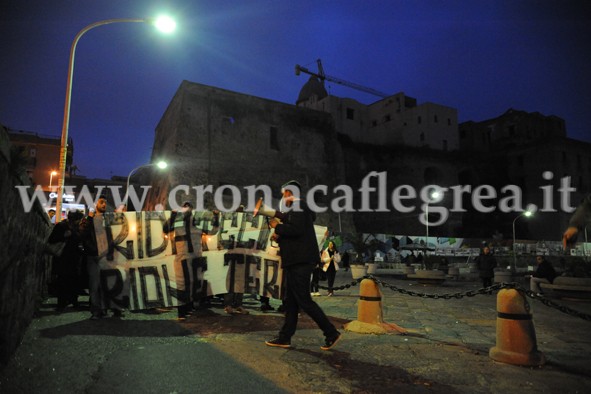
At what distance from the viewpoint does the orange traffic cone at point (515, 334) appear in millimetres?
4344

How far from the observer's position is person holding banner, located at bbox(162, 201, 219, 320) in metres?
6.78

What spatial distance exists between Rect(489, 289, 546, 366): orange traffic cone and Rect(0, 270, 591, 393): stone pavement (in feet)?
0.43

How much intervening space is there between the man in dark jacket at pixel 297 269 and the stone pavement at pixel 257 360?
21 centimetres

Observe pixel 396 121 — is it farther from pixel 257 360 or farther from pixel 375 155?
pixel 257 360

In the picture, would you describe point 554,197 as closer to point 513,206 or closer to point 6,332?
point 513,206

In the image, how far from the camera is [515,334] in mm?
4414

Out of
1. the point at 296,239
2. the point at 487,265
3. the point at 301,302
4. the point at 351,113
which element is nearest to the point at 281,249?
the point at 296,239

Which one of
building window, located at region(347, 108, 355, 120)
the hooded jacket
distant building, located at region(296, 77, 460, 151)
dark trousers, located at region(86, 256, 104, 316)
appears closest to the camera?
the hooded jacket

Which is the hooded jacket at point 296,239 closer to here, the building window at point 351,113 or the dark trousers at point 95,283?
the dark trousers at point 95,283

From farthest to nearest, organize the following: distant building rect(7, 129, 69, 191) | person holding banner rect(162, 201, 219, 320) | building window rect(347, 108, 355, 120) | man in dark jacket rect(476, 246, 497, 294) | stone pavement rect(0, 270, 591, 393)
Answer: building window rect(347, 108, 355, 120), distant building rect(7, 129, 69, 191), man in dark jacket rect(476, 246, 497, 294), person holding banner rect(162, 201, 219, 320), stone pavement rect(0, 270, 591, 393)

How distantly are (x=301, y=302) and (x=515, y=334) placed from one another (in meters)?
2.36

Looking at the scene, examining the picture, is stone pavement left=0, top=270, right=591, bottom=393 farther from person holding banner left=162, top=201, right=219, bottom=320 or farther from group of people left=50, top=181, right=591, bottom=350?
person holding banner left=162, top=201, right=219, bottom=320
